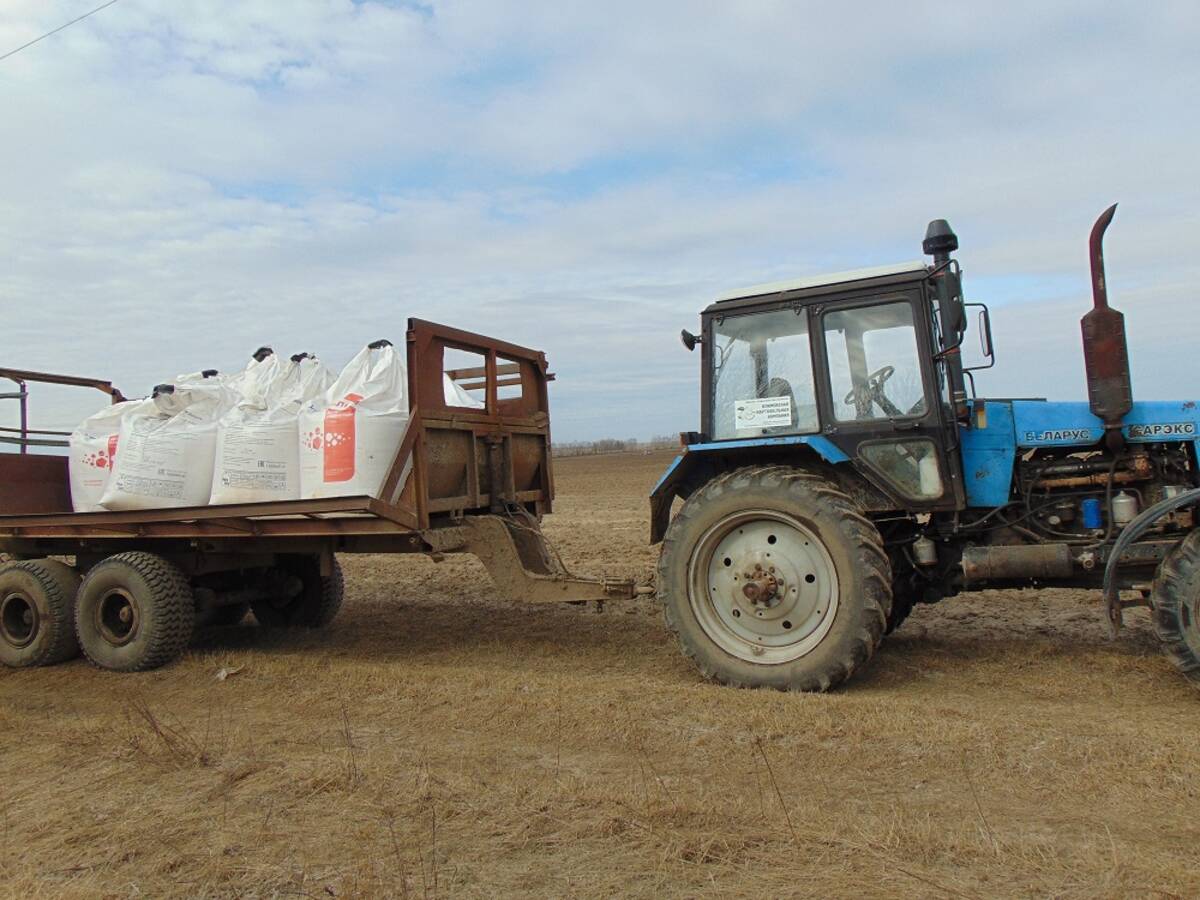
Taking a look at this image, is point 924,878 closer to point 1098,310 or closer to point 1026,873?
point 1026,873

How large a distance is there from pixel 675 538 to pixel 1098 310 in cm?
254

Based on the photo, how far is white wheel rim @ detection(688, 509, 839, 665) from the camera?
5.22 meters

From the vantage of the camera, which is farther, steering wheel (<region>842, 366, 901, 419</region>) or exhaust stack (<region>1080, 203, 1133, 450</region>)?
steering wheel (<region>842, 366, 901, 419</region>)

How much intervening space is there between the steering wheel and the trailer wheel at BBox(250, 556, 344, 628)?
4524 mm

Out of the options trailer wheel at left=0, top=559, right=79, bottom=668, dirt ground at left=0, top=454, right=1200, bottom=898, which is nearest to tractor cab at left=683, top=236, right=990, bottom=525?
dirt ground at left=0, top=454, right=1200, bottom=898

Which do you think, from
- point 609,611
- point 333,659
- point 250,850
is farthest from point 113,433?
point 250,850

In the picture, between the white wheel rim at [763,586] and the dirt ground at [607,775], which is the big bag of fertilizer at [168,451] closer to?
the dirt ground at [607,775]

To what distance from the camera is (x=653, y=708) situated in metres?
4.89

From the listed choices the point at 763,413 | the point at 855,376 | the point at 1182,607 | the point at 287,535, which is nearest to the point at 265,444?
the point at 287,535

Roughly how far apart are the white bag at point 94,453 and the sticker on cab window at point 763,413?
4.30 metres

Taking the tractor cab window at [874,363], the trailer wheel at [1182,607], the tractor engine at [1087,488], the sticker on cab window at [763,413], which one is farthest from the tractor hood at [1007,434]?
the sticker on cab window at [763,413]

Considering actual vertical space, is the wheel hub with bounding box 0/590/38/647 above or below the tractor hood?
below

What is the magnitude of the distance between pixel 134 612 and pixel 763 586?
441cm

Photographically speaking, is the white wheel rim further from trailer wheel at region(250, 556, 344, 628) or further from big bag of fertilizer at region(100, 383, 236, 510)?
trailer wheel at region(250, 556, 344, 628)
